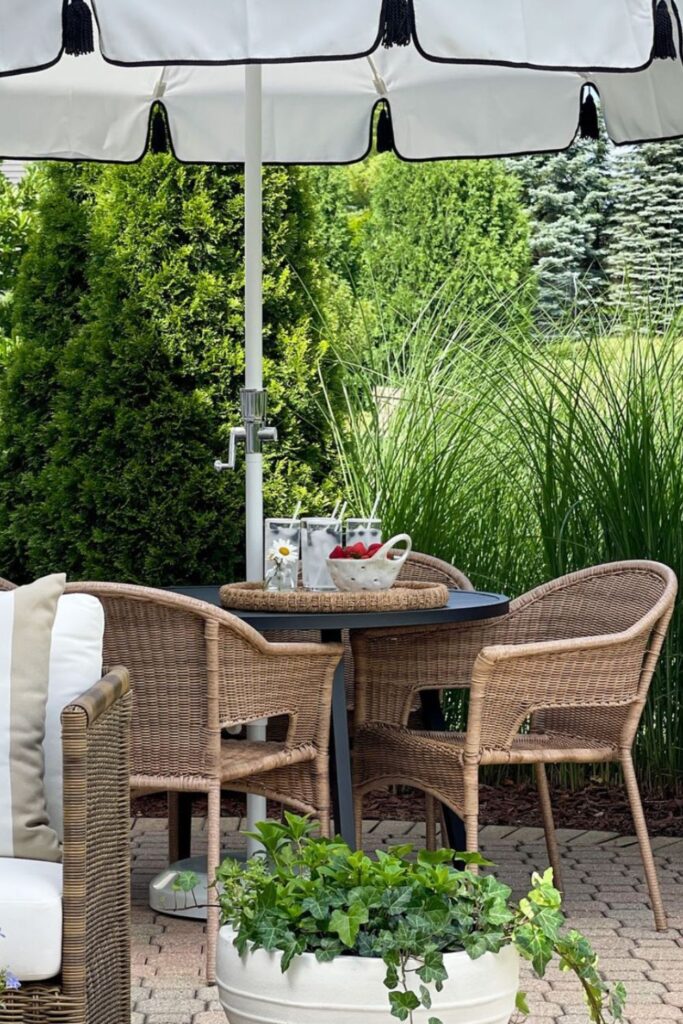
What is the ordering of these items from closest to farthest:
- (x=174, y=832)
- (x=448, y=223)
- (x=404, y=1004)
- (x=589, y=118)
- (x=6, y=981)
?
(x=404, y=1004) < (x=6, y=981) < (x=174, y=832) < (x=589, y=118) < (x=448, y=223)

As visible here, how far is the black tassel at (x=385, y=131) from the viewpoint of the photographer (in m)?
4.73

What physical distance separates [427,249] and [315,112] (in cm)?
553

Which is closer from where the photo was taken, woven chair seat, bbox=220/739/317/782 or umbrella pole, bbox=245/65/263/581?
woven chair seat, bbox=220/739/317/782

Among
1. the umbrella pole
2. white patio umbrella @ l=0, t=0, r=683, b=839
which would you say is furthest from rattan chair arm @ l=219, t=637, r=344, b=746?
the umbrella pole

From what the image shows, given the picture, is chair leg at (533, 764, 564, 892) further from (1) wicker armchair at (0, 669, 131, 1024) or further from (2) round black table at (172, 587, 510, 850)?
(1) wicker armchair at (0, 669, 131, 1024)

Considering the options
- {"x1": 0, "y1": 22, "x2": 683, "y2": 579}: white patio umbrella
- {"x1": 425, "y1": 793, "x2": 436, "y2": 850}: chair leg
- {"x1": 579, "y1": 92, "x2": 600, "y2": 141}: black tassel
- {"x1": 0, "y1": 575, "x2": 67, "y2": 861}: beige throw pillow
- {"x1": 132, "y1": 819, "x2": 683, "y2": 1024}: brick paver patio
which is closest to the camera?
{"x1": 0, "y1": 575, "x2": 67, "y2": 861}: beige throw pillow

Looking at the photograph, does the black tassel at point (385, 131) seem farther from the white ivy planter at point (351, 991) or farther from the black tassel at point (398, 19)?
the white ivy planter at point (351, 991)

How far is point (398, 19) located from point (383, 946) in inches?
60.5

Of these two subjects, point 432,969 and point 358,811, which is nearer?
point 432,969

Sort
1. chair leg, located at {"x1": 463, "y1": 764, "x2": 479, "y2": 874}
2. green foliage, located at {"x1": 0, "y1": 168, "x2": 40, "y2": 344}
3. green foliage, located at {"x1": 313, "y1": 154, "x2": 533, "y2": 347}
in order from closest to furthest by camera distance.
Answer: chair leg, located at {"x1": 463, "y1": 764, "x2": 479, "y2": 874}, green foliage, located at {"x1": 0, "y1": 168, "x2": 40, "y2": 344}, green foliage, located at {"x1": 313, "y1": 154, "x2": 533, "y2": 347}

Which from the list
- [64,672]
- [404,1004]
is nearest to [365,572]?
[64,672]

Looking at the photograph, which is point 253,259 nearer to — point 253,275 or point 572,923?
point 253,275

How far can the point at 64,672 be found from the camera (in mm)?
2551

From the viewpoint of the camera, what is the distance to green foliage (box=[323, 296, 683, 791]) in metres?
4.63
